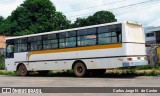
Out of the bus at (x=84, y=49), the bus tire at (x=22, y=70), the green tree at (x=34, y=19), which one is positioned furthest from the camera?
the green tree at (x=34, y=19)

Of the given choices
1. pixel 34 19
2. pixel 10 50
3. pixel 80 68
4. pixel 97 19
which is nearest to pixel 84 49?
pixel 80 68

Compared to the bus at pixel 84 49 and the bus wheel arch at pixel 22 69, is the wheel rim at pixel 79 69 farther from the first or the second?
the bus wheel arch at pixel 22 69

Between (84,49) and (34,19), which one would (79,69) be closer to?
(84,49)

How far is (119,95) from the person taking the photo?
11062 mm

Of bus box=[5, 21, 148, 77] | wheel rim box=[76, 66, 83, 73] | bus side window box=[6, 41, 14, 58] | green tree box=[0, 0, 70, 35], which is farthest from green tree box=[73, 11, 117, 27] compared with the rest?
wheel rim box=[76, 66, 83, 73]

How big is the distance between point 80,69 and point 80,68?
0.22 ft

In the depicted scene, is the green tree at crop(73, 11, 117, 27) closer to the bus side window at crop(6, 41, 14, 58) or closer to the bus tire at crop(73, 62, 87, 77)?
the bus side window at crop(6, 41, 14, 58)

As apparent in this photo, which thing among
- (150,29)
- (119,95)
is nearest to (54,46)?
(119,95)

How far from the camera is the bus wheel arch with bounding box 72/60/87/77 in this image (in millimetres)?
20562

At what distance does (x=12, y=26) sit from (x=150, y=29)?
3138cm

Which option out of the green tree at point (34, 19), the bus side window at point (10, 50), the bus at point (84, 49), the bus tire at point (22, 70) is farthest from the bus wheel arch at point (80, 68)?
the green tree at point (34, 19)

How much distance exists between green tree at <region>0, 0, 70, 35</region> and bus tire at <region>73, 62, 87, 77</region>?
36.4 metres

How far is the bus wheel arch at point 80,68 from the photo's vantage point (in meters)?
20.6

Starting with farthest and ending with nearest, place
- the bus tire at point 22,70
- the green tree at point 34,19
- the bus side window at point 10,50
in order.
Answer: the green tree at point 34,19 < the bus side window at point 10,50 < the bus tire at point 22,70
